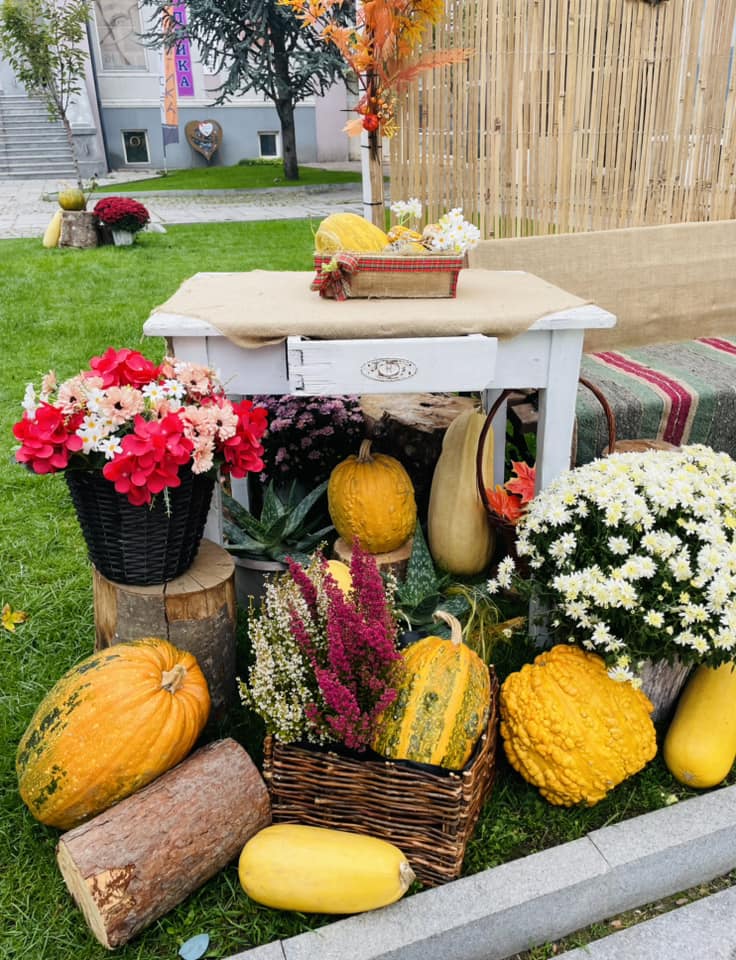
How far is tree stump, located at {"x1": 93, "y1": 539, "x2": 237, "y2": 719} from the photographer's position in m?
2.19

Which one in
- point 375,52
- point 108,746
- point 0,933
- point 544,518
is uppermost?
point 375,52

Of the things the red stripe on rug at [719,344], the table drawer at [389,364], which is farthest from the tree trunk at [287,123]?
the table drawer at [389,364]

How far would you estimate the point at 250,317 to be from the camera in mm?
2264

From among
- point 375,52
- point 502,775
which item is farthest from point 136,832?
point 375,52

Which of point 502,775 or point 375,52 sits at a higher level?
point 375,52

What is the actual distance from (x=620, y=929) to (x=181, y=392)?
65.8 inches

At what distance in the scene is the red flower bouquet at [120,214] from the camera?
30.4ft

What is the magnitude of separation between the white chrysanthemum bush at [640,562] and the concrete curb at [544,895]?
38cm

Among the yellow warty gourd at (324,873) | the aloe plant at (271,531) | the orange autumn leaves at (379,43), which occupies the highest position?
the orange autumn leaves at (379,43)

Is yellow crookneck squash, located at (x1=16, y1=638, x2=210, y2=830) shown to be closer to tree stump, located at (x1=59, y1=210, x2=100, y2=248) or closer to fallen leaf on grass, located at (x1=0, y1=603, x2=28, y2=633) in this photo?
fallen leaf on grass, located at (x1=0, y1=603, x2=28, y2=633)

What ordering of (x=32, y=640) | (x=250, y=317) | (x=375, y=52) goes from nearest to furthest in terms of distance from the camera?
(x=250, y=317)
(x=32, y=640)
(x=375, y=52)

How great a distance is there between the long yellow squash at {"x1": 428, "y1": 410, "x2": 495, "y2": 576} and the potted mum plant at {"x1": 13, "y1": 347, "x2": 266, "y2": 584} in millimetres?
905

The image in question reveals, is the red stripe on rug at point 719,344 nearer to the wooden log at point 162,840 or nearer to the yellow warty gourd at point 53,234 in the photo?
the wooden log at point 162,840

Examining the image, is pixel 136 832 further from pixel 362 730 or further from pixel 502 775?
pixel 502 775
